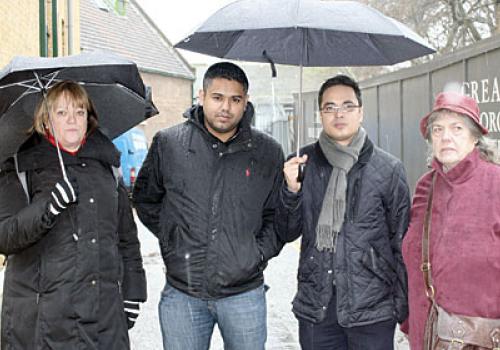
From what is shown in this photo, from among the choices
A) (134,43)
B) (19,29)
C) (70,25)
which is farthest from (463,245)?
(134,43)

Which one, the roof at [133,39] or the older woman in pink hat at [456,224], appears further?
the roof at [133,39]

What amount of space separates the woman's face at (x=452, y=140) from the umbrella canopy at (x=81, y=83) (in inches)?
60.1

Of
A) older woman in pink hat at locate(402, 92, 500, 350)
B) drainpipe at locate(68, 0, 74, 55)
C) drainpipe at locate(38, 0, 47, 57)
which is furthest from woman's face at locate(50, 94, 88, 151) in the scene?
drainpipe at locate(68, 0, 74, 55)

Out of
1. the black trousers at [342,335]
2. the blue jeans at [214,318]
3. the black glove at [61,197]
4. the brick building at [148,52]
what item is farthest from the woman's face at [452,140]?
the brick building at [148,52]

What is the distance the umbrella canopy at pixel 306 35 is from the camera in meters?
3.32

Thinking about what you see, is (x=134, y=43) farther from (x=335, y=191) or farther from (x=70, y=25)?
(x=335, y=191)

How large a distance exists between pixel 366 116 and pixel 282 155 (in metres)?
9.64

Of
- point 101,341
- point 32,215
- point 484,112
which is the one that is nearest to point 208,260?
point 101,341

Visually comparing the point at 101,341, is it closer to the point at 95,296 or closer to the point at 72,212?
the point at 95,296

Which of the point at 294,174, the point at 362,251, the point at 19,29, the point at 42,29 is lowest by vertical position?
the point at 362,251

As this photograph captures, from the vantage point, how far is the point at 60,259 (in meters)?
2.98

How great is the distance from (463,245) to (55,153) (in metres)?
1.89

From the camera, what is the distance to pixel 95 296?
3049mm

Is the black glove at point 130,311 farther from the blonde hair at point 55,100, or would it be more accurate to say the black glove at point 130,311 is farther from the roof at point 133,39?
the roof at point 133,39
